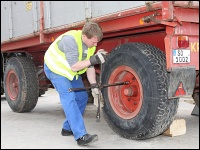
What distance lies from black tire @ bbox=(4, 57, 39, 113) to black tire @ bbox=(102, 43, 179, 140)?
8.97 feet

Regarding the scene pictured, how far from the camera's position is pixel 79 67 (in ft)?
13.7

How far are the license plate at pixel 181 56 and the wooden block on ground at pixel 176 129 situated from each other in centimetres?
103

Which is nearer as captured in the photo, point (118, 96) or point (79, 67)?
point (79, 67)

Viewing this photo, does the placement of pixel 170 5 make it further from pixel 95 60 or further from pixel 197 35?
pixel 95 60

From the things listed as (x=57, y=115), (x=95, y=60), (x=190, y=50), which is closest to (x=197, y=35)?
(x=190, y=50)

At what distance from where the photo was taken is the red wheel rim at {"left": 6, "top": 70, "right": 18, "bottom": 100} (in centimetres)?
761

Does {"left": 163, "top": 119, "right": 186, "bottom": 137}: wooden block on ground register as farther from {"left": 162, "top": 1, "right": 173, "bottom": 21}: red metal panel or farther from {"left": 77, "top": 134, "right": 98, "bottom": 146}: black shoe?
{"left": 162, "top": 1, "right": 173, "bottom": 21}: red metal panel

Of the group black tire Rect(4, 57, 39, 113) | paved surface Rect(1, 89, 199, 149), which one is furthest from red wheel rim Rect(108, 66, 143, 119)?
black tire Rect(4, 57, 39, 113)

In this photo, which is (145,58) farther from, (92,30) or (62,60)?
(62,60)

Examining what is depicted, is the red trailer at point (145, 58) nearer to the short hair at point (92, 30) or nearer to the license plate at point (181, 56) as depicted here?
the license plate at point (181, 56)

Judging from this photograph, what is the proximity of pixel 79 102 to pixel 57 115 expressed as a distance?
2.30m

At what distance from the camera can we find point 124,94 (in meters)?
4.68

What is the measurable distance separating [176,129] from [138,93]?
0.71m

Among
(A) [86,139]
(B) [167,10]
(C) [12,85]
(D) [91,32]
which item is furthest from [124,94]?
(C) [12,85]
